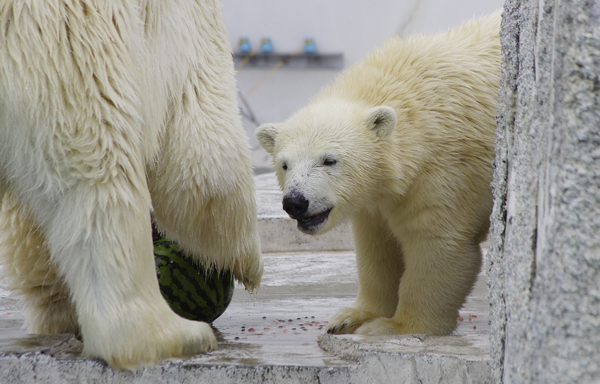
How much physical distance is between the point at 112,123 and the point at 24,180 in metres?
0.26

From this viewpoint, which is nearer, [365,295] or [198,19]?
[198,19]

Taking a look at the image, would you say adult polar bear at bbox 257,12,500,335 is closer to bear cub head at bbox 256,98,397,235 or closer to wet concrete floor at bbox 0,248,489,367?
bear cub head at bbox 256,98,397,235

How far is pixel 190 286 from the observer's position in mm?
2646

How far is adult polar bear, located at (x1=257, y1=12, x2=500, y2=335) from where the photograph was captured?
8.58 ft

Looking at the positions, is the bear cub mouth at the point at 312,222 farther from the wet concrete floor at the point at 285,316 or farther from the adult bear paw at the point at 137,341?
the adult bear paw at the point at 137,341

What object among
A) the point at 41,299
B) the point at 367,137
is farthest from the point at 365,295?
the point at 41,299

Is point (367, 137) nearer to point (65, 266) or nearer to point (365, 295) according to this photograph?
point (365, 295)

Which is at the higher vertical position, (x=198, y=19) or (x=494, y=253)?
(x=198, y=19)

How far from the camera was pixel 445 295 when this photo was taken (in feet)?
8.59

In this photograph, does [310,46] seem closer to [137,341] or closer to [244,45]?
[244,45]

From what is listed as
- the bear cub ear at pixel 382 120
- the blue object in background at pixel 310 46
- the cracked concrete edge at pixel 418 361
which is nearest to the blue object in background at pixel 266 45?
the blue object in background at pixel 310 46

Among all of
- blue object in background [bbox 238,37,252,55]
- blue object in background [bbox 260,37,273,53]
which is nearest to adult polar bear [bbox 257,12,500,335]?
blue object in background [bbox 260,37,273,53]

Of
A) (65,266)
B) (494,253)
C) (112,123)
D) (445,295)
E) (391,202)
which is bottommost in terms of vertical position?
(445,295)

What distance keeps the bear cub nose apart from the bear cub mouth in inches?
2.0
